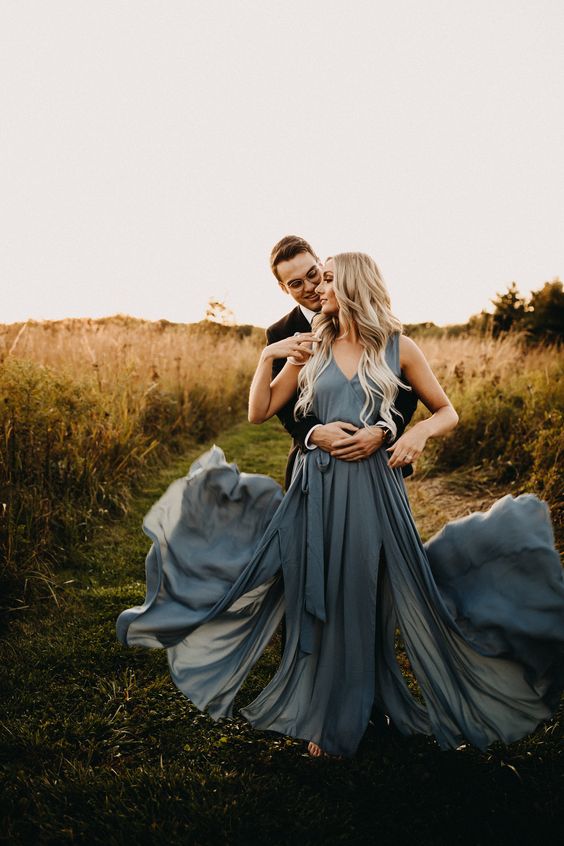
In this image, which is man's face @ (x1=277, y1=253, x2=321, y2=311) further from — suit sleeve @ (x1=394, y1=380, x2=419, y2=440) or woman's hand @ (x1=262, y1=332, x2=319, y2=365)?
suit sleeve @ (x1=394, y1=380, x2=419, y2=440)

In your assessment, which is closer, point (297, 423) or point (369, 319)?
point (369, 319)

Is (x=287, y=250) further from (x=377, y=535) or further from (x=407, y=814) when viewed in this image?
(x=407, y=814)

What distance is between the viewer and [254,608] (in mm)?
2412

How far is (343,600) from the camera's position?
7.68 feet

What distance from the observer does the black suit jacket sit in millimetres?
2475

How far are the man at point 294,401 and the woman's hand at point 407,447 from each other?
8cm

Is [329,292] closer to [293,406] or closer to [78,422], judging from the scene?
[293,406]

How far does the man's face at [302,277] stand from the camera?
10.5ft

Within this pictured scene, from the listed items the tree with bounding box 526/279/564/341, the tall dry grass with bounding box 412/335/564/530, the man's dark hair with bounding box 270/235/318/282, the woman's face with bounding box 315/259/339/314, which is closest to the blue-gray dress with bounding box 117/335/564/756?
the woman's face with bounding box 315/259/339/314

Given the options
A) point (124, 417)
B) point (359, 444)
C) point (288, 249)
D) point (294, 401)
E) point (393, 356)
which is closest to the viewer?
point (359, 444)

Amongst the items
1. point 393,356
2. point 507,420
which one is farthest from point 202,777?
point 507,420

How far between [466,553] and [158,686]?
1.81m

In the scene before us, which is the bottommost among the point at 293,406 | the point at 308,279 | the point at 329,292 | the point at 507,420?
the point at 507,420

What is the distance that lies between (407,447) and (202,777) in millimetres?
1594
